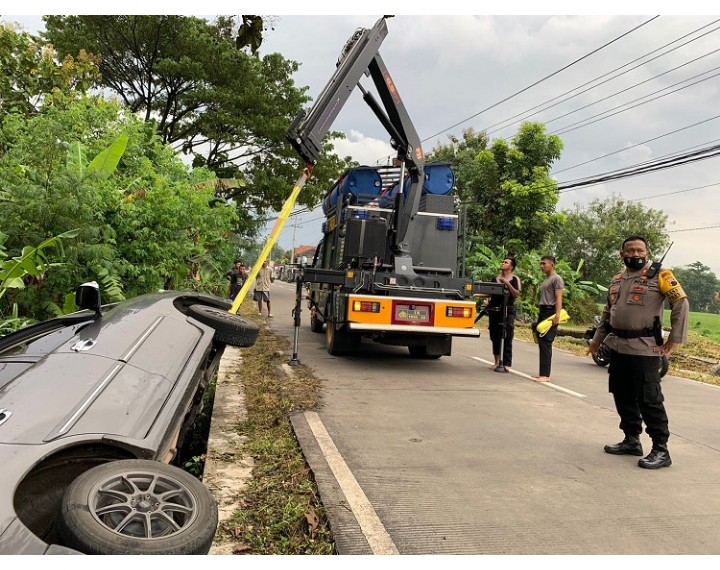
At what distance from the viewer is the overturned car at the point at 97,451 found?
203 centimetres

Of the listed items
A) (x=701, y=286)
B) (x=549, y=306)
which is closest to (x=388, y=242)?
(x=549, y=306)

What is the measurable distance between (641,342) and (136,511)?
3948 millimetres

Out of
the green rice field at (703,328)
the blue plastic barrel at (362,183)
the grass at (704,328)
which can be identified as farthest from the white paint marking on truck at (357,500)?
the grass at (704,328)

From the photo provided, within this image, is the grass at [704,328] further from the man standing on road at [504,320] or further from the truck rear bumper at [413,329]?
the truck rear bumper at [413,329]

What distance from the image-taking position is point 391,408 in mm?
6008

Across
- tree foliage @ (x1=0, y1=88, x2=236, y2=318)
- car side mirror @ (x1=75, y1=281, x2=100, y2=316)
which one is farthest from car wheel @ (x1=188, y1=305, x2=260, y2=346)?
tree foliage @ (x1=0, y1=88, x2=236, y2=318)

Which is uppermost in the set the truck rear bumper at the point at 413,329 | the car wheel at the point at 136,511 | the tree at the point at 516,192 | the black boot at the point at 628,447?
the tree at the point at 516,192

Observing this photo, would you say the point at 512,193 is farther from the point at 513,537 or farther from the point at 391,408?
the point at 513,537

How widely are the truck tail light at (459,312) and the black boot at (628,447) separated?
3743 millimetres

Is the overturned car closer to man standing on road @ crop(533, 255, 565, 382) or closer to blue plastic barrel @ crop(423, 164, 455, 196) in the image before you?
man standing on road @ crop(533, 255, 565, 382)

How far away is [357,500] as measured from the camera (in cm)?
352

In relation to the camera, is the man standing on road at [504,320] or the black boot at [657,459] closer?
the black boot at [657,459]

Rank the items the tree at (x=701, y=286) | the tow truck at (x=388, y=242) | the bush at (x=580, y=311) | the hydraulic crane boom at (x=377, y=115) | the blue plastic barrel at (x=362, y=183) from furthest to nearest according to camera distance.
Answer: the tree at (x=701, y=286) → the bush at (x=580, y=311) → the blue plastic barrel at (x=362, y=183) → the tow truck at (x=388, y=242) → the hydraulic crane boom at (x=377, y=115)

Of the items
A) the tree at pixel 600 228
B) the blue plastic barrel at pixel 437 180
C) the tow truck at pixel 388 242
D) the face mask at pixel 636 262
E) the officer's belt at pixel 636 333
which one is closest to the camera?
the officer's belt at pixel 636 333
